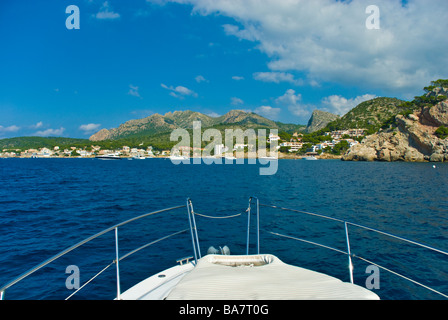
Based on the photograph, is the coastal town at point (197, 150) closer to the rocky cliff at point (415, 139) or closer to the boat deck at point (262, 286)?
the rocky cliff at point (415, 139)

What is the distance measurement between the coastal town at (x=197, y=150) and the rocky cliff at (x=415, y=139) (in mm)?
35714

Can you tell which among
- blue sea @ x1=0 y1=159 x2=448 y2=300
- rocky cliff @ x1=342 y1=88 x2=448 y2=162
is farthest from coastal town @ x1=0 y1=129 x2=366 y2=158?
blue sea @ x1=0 y1=159 x2=448 y2=300

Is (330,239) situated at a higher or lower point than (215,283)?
lower

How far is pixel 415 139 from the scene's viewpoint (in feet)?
262

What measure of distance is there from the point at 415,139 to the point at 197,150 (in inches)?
4402

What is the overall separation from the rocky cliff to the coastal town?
3571 cm

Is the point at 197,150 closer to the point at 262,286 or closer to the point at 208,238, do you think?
the point at 208,238

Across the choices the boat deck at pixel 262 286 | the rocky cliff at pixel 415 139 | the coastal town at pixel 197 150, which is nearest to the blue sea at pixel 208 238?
the boat deck at pixel 262 286

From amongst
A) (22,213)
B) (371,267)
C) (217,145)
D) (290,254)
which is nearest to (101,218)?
(22,213)

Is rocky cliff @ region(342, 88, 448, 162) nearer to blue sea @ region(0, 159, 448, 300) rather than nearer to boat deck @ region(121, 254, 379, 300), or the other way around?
blue sea @ region(0, 159, 448, 300)

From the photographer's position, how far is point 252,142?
151250 mm

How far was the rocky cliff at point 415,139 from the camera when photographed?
248ft

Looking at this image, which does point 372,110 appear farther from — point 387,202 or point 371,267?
point 371,267
